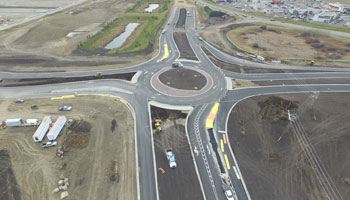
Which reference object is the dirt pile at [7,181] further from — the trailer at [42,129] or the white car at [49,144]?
the white car at [49,144]

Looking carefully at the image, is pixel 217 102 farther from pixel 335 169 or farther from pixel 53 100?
pixel 53 100

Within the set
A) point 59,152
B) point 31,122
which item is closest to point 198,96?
point 59,152

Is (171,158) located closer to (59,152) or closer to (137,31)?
(59,152)

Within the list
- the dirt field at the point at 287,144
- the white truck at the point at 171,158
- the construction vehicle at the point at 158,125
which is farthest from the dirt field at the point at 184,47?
the white truck at the point at 171,158

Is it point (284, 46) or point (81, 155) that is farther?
point (284, 46)

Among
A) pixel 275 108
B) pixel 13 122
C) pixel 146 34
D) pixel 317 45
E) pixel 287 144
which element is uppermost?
pixel 146 34
